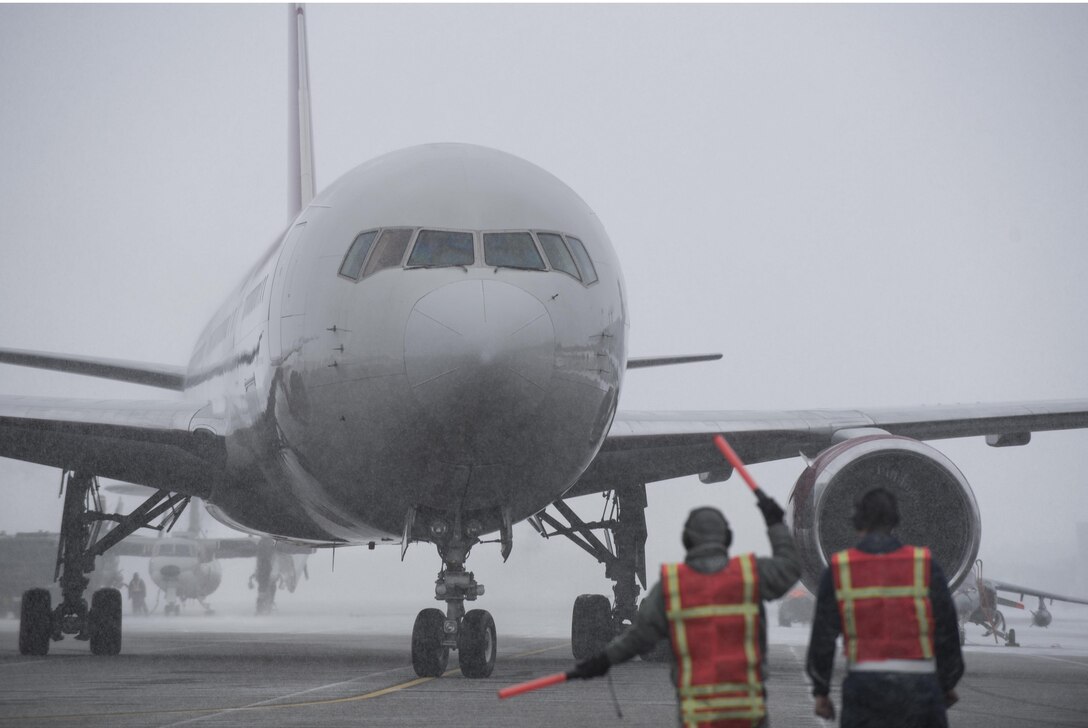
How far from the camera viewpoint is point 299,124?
22328 millimetres

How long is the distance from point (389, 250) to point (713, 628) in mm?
5497

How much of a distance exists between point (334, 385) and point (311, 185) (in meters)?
12.2

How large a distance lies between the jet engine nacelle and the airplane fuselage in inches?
78.6

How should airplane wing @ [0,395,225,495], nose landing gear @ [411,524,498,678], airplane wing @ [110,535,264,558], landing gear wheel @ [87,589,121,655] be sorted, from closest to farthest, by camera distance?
nose landing gear @ [411,524,498,678], airplane wing @ [0,395,225,495], landing gear wheel @ [87,589,121,655], airplane wing @ [110,535,264,558]

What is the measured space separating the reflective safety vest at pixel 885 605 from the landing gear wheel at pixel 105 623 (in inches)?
501

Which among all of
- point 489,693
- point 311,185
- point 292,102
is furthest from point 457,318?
point 292,102

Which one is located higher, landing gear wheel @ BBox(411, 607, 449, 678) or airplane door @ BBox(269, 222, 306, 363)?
airplane door @ BBox(269, 222, 306, 363)

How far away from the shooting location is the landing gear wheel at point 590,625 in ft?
45.5

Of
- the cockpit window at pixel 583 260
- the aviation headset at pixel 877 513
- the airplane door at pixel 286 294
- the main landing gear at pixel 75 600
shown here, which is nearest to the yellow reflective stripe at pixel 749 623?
the aviation headset at pixel 877 513

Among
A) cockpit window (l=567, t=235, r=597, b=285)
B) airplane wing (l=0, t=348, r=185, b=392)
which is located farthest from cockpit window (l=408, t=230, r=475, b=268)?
airplane wing (l=0, t=348, r=185, b=392)

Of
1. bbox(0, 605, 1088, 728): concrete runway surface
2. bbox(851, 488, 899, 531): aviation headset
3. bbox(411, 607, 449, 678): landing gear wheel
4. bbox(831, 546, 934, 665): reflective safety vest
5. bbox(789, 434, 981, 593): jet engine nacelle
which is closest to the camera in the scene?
bbox(831, 546, 934, 665): reflective safety vest

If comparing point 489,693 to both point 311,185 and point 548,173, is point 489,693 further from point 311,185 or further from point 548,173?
point 311,185

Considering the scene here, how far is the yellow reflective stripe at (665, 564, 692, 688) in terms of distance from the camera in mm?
4523

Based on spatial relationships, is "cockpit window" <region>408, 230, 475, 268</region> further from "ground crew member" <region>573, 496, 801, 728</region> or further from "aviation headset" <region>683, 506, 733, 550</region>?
"ground crew member" <region>573, 496, 801, 728</region>
